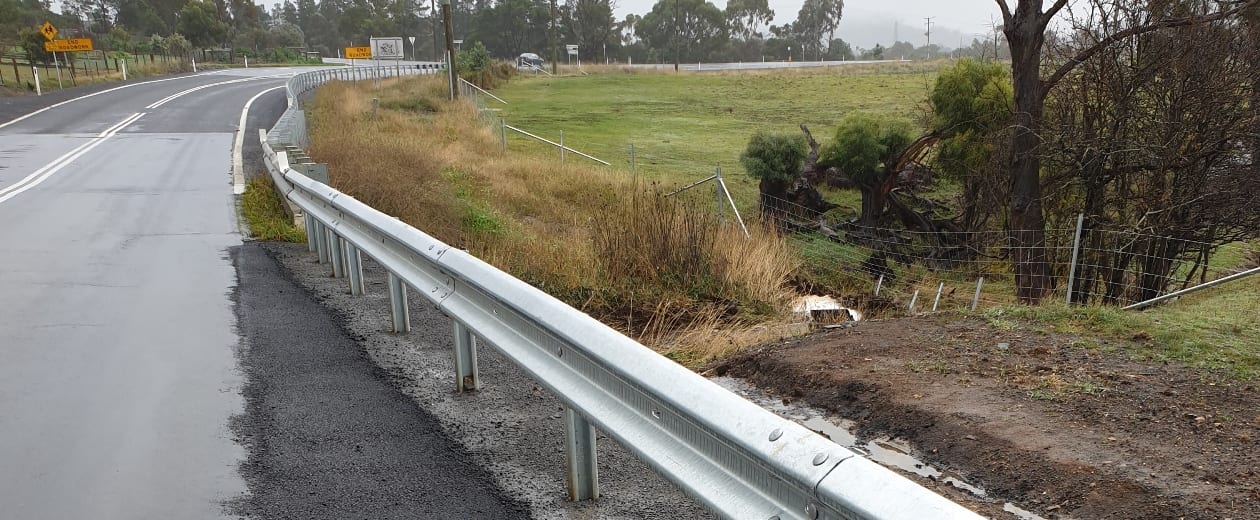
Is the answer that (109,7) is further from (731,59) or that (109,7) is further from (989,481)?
(989,481)

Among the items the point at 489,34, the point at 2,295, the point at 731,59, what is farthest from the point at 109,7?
the point at 2,295

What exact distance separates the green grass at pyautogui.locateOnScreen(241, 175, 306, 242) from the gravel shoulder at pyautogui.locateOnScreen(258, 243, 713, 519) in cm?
365

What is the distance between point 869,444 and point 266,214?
9257 mm

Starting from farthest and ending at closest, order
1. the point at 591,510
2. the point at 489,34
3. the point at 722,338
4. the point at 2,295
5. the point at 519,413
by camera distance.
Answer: the point at 489,34
the point at 2,295
the point at 722,338
the point at 519,413
the point at 591,510

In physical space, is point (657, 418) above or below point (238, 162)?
above

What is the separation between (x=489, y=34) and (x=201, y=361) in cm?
11861

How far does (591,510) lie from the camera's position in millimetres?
3740

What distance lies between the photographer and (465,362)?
5086mm

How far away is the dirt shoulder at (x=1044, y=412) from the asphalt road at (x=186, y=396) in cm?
212

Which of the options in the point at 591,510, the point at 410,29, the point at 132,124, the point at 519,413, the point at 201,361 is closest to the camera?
the point at 591,510

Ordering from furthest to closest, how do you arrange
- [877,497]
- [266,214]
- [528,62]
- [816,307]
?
[528,62] → [266,214] → [816,307] → [877,497]

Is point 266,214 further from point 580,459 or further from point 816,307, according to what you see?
point 580,459

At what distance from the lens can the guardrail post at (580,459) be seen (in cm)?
379

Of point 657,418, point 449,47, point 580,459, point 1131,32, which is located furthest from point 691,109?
point 657,418
